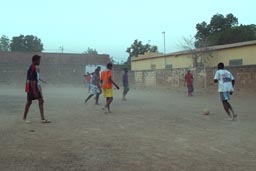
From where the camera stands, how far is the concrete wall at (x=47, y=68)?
45906 mm

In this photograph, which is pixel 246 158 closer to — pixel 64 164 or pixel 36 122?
pixel 64 164

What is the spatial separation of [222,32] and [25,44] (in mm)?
38873

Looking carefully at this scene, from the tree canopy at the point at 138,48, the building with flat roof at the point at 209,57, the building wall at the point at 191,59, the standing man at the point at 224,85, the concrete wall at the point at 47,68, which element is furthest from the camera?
the tree canopy at the point at 138,48

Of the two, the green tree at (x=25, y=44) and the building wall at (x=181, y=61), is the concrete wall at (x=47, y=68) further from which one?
the green tree at (x=25, y=44)

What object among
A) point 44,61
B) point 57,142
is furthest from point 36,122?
point 44,61

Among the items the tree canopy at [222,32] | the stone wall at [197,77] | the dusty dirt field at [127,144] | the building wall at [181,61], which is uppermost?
the tree canopy at [222,32]

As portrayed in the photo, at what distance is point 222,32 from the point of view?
49938mm

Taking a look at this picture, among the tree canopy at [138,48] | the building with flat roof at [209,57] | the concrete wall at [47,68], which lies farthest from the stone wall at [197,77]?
the tree canopy at [138,48]

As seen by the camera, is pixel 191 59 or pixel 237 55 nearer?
pixel 237 55

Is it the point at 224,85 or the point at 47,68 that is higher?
the point at 47,68

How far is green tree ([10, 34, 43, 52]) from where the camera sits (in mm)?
74062

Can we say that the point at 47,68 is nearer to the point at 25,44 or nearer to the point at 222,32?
the point at 222,32

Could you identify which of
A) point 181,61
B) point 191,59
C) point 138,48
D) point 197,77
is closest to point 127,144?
point 197,77

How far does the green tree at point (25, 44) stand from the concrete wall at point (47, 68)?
22.3 meters
